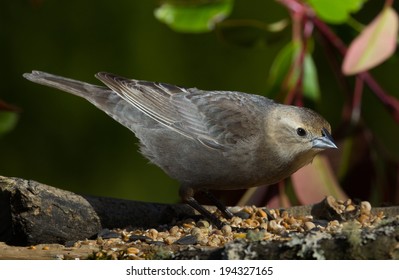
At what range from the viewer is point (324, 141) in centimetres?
465

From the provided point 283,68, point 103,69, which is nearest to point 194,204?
point 283,68

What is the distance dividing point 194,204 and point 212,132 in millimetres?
407

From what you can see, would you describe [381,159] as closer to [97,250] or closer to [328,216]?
[328,216]

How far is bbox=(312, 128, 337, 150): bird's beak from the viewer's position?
15.2 ft

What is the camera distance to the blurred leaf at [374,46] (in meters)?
4.43

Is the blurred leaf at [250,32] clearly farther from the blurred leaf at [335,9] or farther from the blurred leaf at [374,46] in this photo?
the blurred leaf at [374,46]

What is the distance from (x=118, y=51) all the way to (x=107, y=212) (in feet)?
8.12

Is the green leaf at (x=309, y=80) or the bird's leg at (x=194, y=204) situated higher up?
the green leaf at (x=309, y=80)

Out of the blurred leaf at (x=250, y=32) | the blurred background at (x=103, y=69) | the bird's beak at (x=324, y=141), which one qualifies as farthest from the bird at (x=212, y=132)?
the blurred background at (x=103, y=69)

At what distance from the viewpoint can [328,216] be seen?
173 inches

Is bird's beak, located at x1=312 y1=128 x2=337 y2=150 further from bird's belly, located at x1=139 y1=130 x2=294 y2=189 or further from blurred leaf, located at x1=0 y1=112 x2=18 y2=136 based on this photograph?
blurred leaf, located at x1=0 y1=112 x2=18 y2=136

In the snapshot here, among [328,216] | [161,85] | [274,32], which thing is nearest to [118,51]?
[161,85]

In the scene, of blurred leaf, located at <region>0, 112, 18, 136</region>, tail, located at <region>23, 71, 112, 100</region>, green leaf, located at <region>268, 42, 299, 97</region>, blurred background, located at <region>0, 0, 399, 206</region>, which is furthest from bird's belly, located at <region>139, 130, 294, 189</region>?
blurred background, located at <region>0, 0, 399, 206</region>

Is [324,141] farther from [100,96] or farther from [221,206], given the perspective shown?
[100,96]
